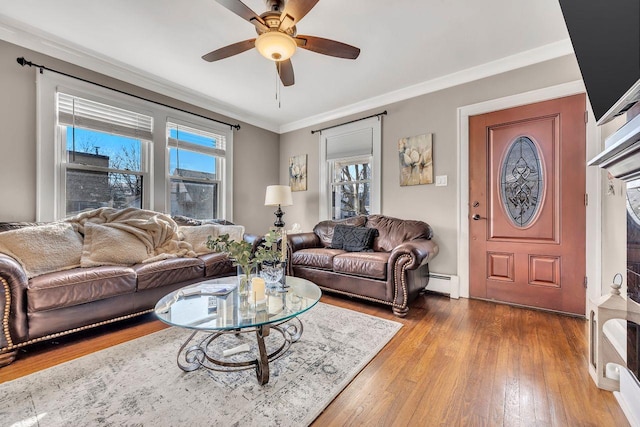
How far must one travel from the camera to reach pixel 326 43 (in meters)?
1.86

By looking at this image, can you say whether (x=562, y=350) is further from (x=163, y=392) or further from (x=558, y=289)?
(x=163, y=392)

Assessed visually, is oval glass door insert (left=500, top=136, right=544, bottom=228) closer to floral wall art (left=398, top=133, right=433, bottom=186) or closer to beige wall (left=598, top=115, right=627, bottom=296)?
beige wall (left=598, top=115, right=627, bottom=296)

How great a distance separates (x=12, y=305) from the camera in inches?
64.0

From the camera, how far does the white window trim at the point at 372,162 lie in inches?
142

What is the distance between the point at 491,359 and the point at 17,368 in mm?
2914

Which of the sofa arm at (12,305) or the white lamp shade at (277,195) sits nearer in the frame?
the sofa arm at (12,305)

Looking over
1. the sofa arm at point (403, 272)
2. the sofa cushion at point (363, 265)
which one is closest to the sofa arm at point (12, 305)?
the sofa cushion at point (363, 265)

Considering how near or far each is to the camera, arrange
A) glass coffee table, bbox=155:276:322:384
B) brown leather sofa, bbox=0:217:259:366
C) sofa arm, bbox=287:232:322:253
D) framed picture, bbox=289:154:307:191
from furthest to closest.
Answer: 1. framed picture, bbox=289:154:307:191
2. sofa arm, bbox=287:232:322:253
3. brown leather sofa, bbox=0:217:259:366
4. glass coffee table, bbox=155:276:322:384

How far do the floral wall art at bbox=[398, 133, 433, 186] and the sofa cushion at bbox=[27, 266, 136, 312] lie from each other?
9.98 ft

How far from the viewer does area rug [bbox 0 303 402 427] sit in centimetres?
119

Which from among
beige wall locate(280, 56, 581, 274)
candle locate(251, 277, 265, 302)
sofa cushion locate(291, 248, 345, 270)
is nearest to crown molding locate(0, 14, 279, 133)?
beige wall locate(280, 56, 581, 274)

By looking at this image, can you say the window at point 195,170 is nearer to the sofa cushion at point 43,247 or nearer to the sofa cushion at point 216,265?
the sofa cushion at point 216,265

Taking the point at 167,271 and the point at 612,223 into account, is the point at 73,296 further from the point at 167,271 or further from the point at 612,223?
the point at 612,223

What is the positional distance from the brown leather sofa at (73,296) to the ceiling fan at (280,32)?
189 cm
